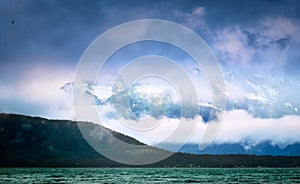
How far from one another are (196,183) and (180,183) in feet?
19.2

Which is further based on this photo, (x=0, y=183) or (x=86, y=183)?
(x=86, y=183)

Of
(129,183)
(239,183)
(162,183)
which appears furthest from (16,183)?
(239,183)

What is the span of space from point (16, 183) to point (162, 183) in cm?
5022

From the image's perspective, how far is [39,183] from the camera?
141m

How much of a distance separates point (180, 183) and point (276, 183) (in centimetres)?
3310

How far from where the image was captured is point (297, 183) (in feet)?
456

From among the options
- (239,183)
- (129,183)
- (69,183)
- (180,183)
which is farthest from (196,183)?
(69,183)

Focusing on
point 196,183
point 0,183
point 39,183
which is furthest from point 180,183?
point 0,183

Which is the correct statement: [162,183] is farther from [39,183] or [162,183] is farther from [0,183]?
[0,183]

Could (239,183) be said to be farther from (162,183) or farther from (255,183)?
(162,183)

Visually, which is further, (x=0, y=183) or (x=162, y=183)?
(x=162, y=183)

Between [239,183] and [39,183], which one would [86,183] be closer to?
[39,183]

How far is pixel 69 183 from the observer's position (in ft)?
471

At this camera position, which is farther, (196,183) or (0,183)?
(196,183)
